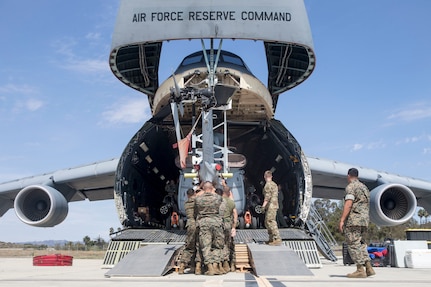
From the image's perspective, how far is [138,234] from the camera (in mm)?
10883

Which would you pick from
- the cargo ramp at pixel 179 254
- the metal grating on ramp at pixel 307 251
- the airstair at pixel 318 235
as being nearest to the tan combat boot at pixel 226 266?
the cargo ramp at pixel 179 254

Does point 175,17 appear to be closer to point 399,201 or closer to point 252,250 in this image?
point 252,250

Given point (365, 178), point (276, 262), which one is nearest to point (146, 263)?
point (276, 262)

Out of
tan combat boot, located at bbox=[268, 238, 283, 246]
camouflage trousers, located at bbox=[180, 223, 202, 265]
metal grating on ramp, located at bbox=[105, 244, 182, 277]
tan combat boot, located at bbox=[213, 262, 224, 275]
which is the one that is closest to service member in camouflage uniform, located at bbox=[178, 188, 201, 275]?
camouflage trousers, located at bbox=[180, 223, 202, 265]

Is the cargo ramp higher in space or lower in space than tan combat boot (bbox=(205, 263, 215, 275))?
higher

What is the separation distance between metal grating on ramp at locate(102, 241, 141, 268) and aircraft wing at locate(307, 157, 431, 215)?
245 inches

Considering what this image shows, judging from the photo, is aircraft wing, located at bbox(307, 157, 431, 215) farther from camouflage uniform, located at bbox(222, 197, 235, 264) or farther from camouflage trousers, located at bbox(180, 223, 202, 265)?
camouflage trousers, located at bbox(180, 223, 202, 265)

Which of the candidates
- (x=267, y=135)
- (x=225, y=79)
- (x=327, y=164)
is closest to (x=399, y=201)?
(x=327, y=164)

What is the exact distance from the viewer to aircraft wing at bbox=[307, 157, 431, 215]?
14.2 metres

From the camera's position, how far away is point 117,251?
33.6 feet

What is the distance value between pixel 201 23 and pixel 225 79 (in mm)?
1615

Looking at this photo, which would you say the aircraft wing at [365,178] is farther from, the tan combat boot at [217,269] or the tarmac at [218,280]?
the tan combat boot at [217,269]

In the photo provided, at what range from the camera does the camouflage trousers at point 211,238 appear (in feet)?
25.1

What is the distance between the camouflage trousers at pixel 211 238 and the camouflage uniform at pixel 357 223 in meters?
1.95
